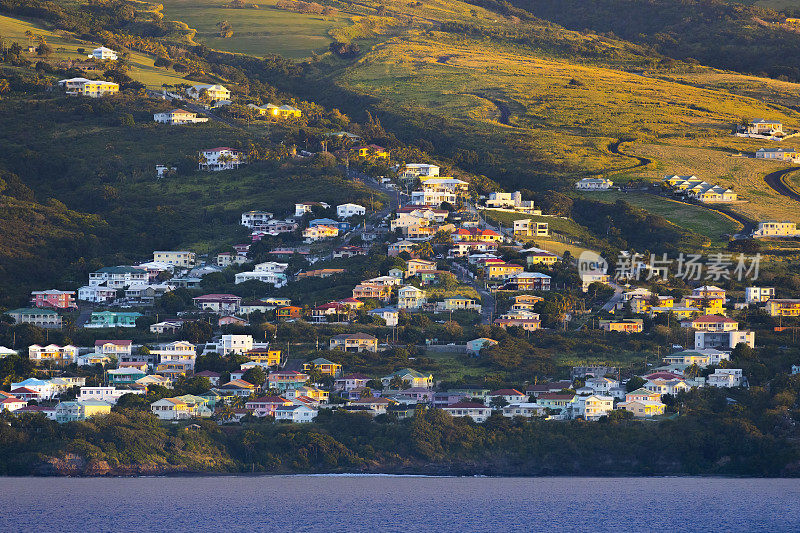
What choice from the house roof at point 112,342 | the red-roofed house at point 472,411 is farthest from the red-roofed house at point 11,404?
the red-roofed house at point 472,411

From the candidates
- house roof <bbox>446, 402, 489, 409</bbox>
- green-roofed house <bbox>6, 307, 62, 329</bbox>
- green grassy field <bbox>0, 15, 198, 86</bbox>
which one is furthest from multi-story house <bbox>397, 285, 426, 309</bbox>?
green grassy field <bbox>0, 15, 198, 86</bbox>

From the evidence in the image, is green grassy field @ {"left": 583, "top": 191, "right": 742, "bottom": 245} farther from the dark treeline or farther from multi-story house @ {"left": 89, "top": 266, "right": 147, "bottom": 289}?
multi-story house @ {"left": 89, "top": 266, "right": 147, "bottom": 289}

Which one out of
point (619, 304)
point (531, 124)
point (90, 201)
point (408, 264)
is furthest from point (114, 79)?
point (619, 304)

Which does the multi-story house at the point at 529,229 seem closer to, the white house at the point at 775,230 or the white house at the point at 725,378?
the white house at the point at 775,230

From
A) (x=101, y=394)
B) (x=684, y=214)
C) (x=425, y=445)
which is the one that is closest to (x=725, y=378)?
(x=425, y=445)

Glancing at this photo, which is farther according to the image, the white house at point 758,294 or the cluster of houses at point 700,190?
the cluster of houses at point 700,190

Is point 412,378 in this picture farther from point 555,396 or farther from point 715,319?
point 715,319

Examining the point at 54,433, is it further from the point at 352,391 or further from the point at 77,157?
the point at 77,157
